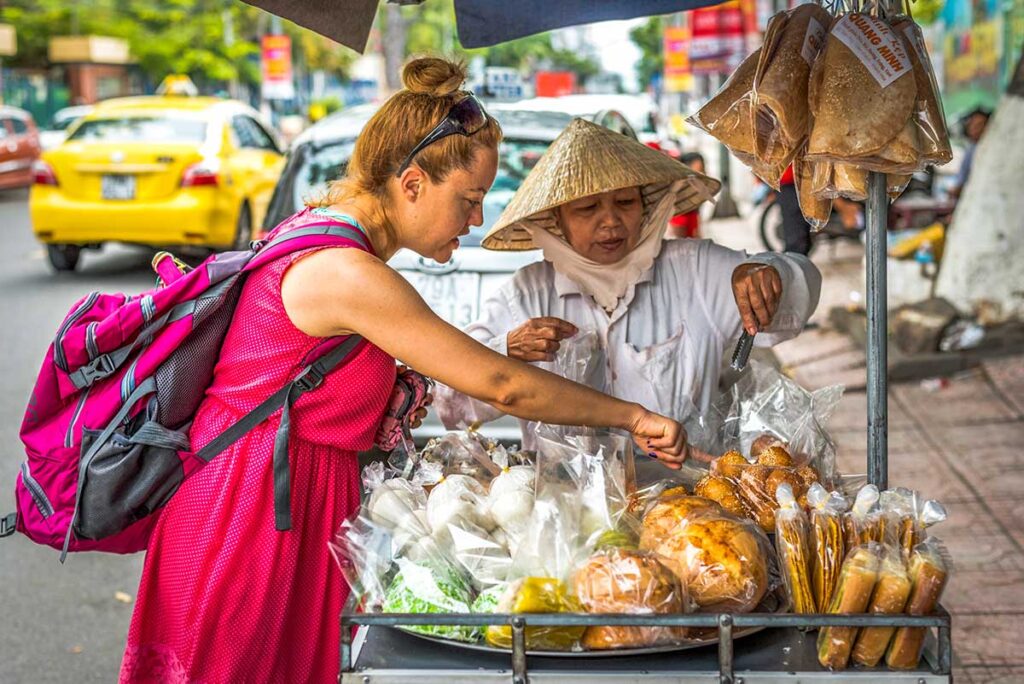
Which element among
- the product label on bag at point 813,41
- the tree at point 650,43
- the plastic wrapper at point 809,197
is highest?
the tree at point 650,43

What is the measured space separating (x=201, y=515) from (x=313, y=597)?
0.93 ft

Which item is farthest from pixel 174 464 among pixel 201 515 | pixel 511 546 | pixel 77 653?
pixel 77 653

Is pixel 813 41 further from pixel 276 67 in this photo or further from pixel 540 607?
pixel 276 67

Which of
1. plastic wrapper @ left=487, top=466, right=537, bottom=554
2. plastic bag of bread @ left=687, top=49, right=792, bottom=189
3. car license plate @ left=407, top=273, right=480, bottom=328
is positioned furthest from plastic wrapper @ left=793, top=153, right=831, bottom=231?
car license plate @ left=407, top=273, right=480, bottom=328

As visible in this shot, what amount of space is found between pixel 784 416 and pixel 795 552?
0.84 meters

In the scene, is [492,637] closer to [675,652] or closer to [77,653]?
[675,652]

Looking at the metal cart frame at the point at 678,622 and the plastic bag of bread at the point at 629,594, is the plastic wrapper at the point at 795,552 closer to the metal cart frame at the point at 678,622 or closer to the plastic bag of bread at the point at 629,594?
the metal cart frame at the point at 678,622

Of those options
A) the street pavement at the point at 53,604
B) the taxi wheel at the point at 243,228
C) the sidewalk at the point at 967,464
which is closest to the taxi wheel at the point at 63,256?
the taxi wheel at the point at 243,228

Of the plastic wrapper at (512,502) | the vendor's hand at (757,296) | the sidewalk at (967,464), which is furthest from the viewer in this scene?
the sidewalk at (967,464)

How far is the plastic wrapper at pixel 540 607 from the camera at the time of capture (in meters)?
1.69

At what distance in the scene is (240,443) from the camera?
2213mm

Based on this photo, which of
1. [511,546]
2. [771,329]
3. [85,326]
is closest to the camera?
[511,546]

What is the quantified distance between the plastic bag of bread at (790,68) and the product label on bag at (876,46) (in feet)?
0.22

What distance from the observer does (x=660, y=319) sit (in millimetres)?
3010
